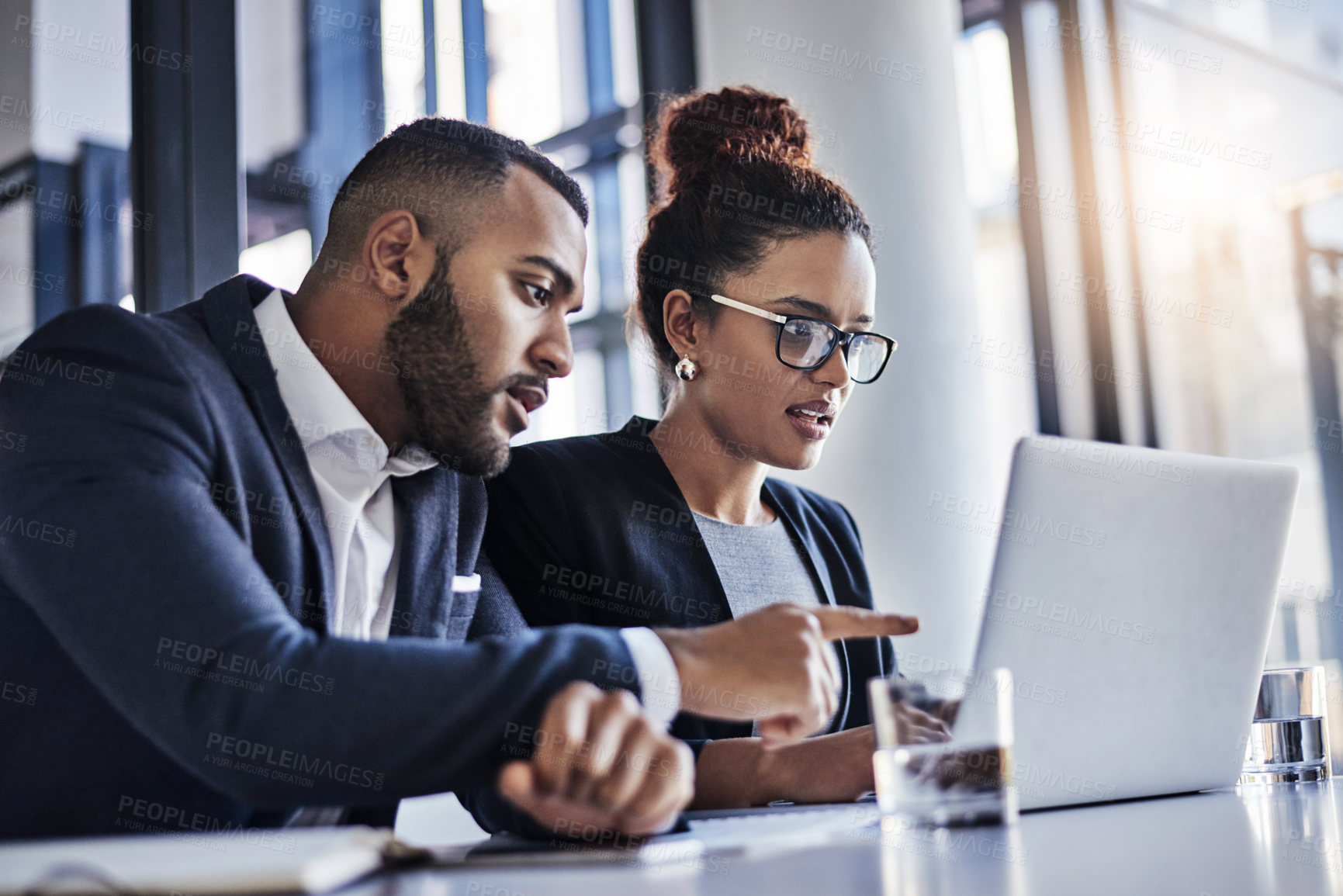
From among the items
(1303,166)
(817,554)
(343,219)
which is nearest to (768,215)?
(817,554)

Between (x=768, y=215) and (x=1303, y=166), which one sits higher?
(x=1303, y=166)

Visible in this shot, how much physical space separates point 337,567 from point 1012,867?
0.77m

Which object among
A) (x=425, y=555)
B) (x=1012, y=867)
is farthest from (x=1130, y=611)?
(x=425, y=555)

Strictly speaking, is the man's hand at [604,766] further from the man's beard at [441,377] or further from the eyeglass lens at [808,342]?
the eyeglass lens at [808,342]

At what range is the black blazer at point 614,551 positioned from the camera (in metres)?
1.61

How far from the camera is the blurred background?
2.64 meters

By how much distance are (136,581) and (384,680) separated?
0.22 meters

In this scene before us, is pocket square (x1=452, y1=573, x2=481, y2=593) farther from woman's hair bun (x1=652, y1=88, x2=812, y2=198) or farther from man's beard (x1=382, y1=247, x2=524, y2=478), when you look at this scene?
woman's hair bun (x1=652, y1=88, x2=812, y2=198)

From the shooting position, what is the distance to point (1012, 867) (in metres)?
0.72

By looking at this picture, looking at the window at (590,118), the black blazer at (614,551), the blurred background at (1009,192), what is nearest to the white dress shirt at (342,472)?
the black blazer at (614,551)

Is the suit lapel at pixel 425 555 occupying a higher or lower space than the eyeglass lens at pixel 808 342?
lower

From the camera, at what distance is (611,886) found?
2.14 feet

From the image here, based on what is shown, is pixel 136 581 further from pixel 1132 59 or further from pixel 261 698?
pixel 1132 59

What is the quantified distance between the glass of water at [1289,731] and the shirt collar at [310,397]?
108cm
